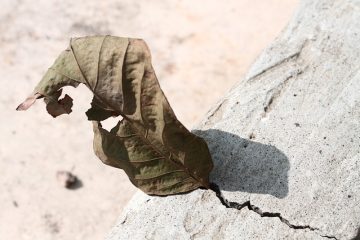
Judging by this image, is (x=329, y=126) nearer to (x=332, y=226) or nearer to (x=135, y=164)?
(x=332, y=226)

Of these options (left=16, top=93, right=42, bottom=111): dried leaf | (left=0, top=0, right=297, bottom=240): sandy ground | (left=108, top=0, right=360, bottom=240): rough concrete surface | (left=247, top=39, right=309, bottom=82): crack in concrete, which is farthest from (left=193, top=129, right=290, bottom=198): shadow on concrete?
(left=0, top=0, right=297, bottom=240): sandy ground

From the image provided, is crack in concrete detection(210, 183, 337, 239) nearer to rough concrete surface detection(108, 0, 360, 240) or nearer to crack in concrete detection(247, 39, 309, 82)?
rough concrete surface detection(108, 0, 360, 240)

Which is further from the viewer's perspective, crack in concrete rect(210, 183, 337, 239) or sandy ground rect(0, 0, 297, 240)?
sandy ground rect(0, 0, 297, 240)

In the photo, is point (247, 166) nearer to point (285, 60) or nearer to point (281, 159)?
point (281, 159)

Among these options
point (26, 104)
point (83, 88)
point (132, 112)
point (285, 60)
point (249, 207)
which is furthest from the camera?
point (83, 88)

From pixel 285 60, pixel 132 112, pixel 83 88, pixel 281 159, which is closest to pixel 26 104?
pixel 132 112

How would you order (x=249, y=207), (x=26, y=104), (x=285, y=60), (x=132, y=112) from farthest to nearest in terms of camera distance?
1. (x=285, y=60)
2. (x=249, y=207)
3. (x=132, y=112)
4. (x=26, y=104)
